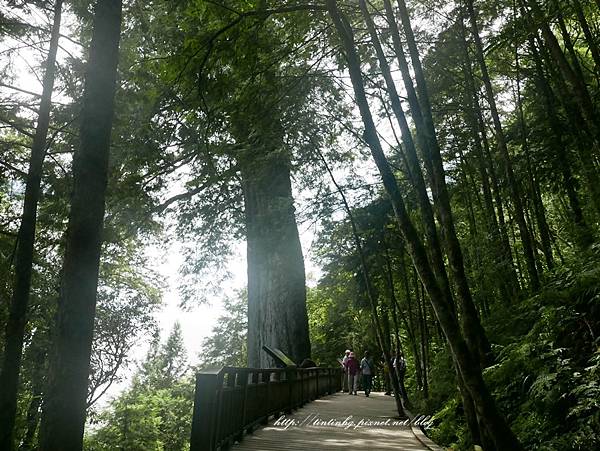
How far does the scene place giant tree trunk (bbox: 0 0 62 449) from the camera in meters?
6.21

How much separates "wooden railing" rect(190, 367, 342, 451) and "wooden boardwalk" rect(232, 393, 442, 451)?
9.3 inches

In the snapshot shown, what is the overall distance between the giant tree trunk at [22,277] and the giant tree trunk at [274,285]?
4.29 metres

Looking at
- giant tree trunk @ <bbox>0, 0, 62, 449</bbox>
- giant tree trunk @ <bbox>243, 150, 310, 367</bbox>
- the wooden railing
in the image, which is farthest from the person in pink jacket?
giant tree trunk @ <bbox>0, 0, 62, 449</bbox>

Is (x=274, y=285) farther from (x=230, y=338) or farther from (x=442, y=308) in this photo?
(x=230, y=338)

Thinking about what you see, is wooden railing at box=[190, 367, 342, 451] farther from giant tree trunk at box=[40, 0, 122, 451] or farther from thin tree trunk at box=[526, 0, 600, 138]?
thin tree trunk at box=[526, 0, 600, 138]

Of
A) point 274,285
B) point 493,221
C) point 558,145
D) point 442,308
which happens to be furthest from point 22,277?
point 558,145

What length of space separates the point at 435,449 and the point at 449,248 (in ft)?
7.75

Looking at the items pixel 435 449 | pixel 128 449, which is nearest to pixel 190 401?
pixel 128 449

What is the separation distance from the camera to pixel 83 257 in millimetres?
3312

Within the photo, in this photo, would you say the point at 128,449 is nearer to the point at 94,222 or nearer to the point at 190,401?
the point at 190,401

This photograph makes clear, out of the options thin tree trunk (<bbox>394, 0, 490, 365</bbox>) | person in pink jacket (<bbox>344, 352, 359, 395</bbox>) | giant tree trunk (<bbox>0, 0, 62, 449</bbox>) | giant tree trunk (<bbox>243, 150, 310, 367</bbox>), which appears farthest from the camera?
person in pink jacket (<bbox>344, 352, 359, 395</bbox>)

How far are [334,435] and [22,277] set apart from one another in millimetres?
5251

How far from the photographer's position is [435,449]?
4934 mm

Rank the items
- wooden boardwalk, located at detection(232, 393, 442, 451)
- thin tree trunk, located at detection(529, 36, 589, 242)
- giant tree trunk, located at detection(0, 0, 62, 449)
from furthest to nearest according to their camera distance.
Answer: thin tree trunk, located at detection(529, 36, 589, 242)
giant tree trunk, located at detection(0, 0, 62, 449)
wooden boardwalk, located at detection(232, 393, 442, 451)
